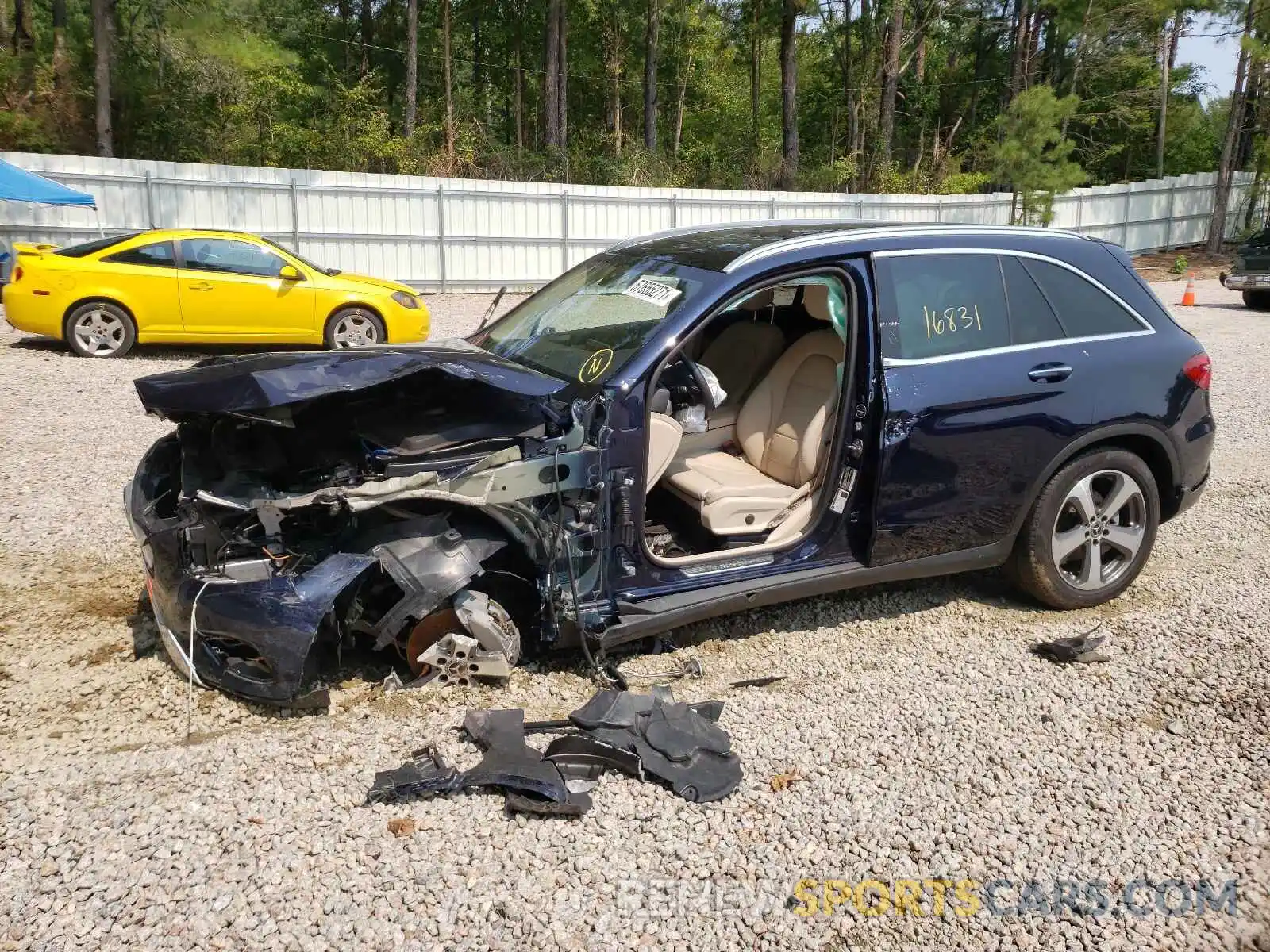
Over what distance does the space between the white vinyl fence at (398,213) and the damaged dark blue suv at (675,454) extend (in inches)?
484

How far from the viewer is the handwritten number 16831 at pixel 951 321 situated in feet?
14.1

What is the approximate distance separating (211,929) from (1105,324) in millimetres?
4375

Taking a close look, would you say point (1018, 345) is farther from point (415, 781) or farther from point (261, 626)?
point (261, 626)

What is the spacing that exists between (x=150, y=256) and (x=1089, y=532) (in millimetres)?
10749

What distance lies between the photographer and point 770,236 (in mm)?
4371

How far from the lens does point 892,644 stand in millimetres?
4434

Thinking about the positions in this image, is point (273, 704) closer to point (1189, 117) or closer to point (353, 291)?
point (353, 291)

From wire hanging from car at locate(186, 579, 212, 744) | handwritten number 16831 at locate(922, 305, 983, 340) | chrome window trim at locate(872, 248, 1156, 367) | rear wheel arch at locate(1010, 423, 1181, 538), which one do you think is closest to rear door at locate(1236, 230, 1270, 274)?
rear wheel arch at locate(1010, 423, 1181, 538)

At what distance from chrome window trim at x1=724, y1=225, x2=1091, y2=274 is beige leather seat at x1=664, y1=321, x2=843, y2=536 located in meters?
0.36

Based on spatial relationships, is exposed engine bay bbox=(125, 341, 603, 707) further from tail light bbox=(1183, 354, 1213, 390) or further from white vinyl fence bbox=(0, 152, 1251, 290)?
white vinyl fence bbox=(0, 152, 1251, 290)

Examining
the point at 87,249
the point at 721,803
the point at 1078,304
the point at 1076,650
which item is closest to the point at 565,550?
the point at 721,803

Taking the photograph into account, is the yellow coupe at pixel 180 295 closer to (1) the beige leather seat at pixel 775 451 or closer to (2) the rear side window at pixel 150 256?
(2) the rear side window at pixel 150 256

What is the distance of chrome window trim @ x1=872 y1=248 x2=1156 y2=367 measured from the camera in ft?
13.9

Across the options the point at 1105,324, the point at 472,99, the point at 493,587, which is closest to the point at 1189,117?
the point at 472,99
